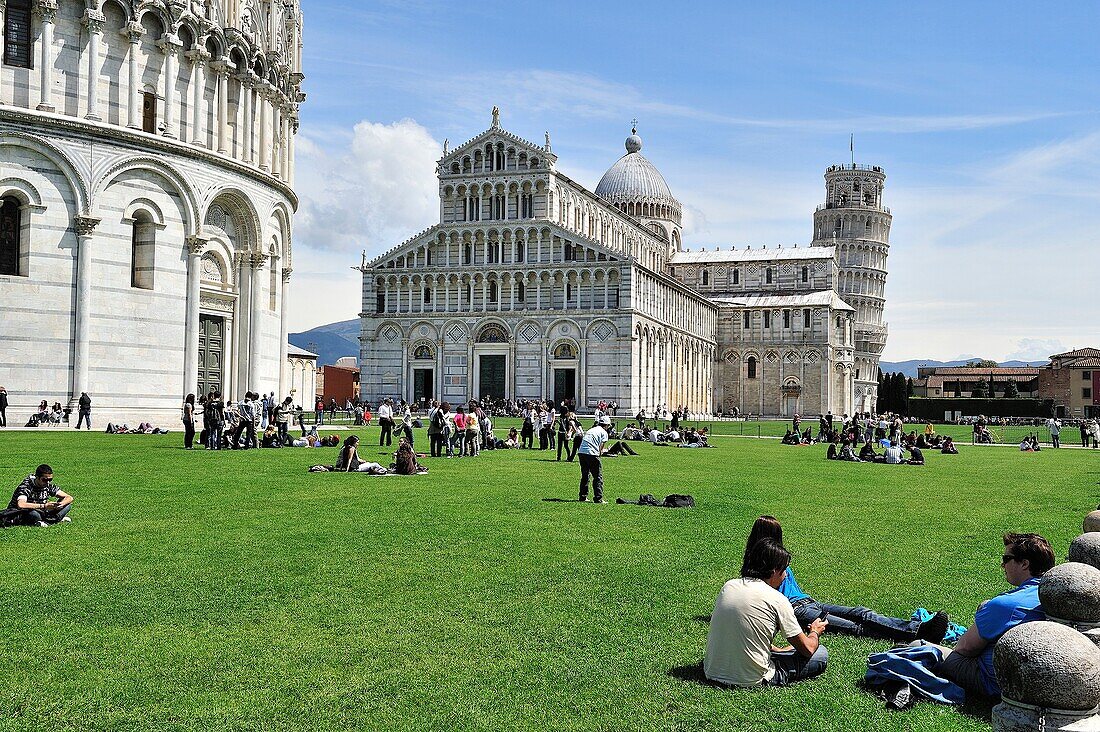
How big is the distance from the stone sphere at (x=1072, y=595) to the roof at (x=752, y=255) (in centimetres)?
9866

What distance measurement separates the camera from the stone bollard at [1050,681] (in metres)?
5.25

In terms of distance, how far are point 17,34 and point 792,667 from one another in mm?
35986

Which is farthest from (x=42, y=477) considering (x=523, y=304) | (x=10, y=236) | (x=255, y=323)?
(x=523, y=304)

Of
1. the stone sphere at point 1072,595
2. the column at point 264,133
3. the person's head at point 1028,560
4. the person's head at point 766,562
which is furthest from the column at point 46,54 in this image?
the stone sphere at point 1072,595

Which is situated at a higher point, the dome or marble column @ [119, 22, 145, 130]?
the dome

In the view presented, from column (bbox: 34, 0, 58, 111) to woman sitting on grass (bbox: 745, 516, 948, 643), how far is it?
110 ft

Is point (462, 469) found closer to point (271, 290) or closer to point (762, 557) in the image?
point (762, 557)

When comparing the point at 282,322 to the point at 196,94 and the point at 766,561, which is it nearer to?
the point at 196,94

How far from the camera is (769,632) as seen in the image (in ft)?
23.3

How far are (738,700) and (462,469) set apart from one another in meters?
17.5

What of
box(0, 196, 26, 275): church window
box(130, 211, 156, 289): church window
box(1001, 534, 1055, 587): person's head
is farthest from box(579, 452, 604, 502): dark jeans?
box(0, 196, 26, 275): church window

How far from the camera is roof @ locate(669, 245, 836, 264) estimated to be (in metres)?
103

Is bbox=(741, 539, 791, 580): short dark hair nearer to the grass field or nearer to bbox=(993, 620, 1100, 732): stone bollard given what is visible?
the grass field

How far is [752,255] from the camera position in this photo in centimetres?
10519
